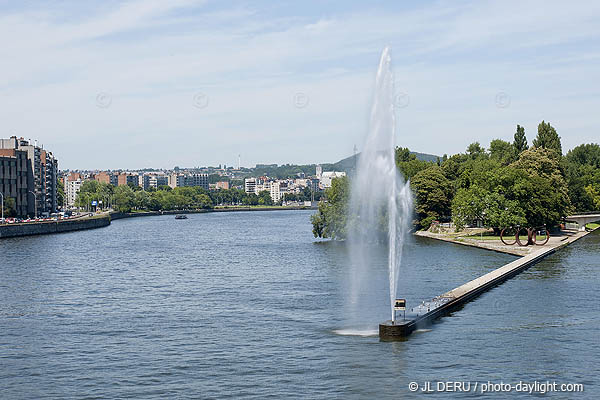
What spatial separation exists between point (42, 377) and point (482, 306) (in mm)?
33934

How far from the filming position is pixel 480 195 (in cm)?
12588

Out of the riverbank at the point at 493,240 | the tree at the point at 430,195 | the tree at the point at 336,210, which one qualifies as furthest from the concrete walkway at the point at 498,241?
the tree at the point at 336,210

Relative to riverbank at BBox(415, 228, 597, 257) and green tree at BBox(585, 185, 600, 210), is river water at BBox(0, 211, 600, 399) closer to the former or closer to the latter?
riverbank at BBox(415, 228, 597, 257)

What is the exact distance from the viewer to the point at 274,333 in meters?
51.2

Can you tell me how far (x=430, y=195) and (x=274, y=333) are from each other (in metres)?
110

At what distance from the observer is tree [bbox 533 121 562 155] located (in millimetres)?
172500

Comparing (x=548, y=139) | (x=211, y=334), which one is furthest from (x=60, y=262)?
(x=548, y=139)

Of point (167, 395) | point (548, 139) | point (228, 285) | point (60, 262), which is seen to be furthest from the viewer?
point (548, 139)

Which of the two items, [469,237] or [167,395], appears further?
[469,237]

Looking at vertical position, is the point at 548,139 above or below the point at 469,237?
above

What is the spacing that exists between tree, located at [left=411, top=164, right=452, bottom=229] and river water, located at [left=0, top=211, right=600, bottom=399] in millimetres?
64080

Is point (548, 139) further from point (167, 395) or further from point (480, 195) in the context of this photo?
point (167, 395)

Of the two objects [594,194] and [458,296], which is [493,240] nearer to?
[458,296]

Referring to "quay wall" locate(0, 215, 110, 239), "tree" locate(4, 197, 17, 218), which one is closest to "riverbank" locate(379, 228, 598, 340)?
"quay wall" locate(0, 215, 110, 239)
